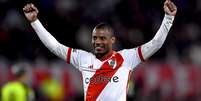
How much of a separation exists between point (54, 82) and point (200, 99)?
2.99 m

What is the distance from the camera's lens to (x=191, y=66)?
15.2 metres

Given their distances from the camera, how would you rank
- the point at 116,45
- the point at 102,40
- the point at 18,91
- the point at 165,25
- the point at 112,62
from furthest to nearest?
the point at 116,45 → the point at 18,91 → the point at 112,62 → the point at 102,40 → the point at 165,25

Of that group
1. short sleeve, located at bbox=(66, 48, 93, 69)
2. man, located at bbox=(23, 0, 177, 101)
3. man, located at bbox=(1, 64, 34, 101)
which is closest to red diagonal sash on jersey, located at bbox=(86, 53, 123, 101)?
man, located at bbox=(23, 0, 177, 101)

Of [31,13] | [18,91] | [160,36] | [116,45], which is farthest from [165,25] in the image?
[116,45]

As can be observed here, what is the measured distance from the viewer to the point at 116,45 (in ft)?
49.7

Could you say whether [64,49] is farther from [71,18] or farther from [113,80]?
[71,18]

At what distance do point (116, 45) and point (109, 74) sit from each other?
23.5 feet

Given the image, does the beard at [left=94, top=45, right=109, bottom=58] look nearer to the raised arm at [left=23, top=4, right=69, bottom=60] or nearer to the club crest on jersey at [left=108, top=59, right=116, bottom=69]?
the club crest on jersey at [left=108, top=59, right=116, bottom=69]

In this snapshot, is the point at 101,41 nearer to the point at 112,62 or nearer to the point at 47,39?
the point at 112,62

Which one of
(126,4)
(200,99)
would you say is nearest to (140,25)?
(126,4)

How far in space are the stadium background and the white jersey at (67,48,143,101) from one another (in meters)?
6.26

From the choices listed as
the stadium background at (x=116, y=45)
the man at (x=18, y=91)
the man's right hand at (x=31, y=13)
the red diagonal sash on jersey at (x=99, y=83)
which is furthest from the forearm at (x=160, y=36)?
the stadium background at (x=116, y=45)

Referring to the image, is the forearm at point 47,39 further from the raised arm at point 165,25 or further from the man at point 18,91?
the man at point 18,91

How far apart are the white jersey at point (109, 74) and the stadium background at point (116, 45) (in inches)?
247
